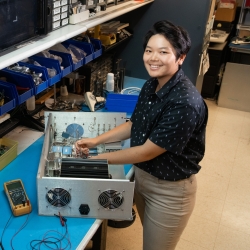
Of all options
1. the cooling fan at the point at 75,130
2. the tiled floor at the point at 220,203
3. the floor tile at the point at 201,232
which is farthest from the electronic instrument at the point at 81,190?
the floor tile at the point at 201,232

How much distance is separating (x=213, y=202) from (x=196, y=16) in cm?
143

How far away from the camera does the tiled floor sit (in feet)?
7.36

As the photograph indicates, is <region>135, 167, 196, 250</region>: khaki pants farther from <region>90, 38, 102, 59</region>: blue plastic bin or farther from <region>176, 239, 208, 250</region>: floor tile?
<region>90, 38, 102, 59</region>: blue plastic bin

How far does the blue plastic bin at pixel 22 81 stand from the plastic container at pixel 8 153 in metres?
0.30

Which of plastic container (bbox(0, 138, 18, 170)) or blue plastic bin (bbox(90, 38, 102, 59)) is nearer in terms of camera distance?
plastic container (bbox(0, 138, 18, 170))

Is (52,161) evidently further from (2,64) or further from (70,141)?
(2,64)

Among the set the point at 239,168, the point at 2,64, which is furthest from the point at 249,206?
the point at 2,64

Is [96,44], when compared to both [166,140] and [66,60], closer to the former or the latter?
[66,60]

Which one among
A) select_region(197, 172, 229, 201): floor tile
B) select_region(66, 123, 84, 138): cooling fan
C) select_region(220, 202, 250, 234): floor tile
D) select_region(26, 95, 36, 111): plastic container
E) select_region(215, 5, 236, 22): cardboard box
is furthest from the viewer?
select_region(215, 5, 236, 22): cardboard box

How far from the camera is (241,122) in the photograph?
386 centimetres

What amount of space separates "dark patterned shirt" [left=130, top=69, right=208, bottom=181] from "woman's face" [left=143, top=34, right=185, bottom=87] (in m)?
0.05

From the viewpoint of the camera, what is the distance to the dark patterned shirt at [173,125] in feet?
4.13

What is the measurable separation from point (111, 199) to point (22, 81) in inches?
26.8

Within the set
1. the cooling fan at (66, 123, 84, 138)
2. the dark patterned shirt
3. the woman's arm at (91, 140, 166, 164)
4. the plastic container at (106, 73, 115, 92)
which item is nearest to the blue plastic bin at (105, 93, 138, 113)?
the plastic container at (106, 73, 115, 92)
